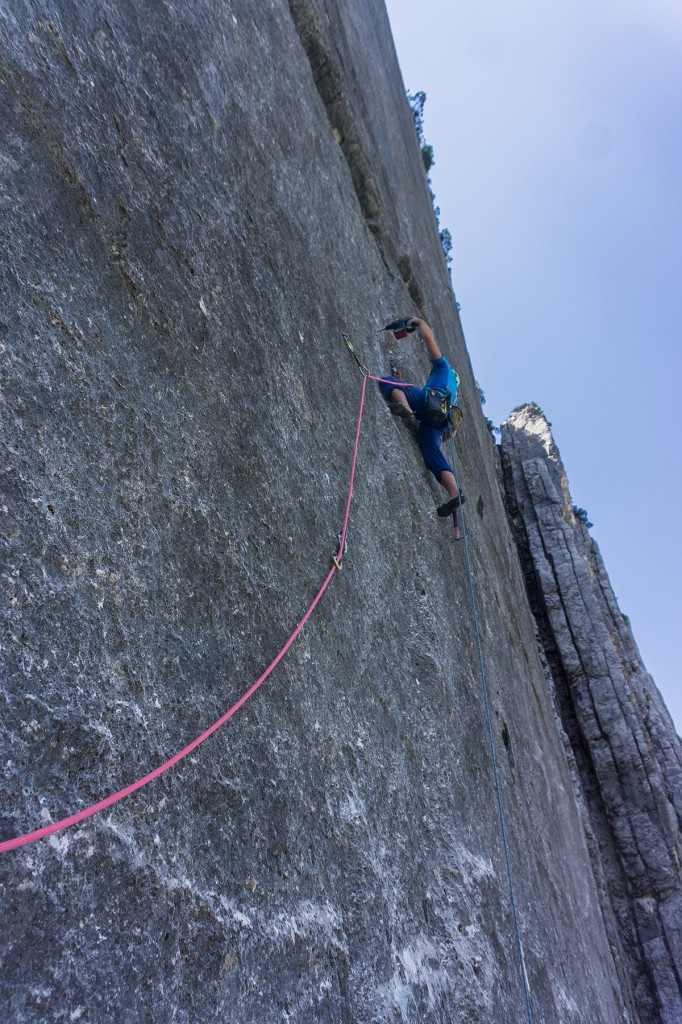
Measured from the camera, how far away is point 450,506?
4.64m

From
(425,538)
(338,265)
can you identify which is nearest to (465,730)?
(425,538)

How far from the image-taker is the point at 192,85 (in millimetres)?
2807

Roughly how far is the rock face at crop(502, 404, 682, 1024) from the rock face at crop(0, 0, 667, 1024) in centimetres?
542

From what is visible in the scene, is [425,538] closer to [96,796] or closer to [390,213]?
Result: [96,796]

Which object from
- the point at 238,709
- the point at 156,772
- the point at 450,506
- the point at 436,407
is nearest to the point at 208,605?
the point at 238,709

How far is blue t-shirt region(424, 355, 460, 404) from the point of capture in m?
5.13

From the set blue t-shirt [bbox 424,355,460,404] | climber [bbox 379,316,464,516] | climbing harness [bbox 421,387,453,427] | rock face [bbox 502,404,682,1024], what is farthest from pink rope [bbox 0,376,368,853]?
rock face [bbox 502,404,682,1024]

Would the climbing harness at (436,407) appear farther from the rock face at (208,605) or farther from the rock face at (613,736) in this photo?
the rock face at (613,736)

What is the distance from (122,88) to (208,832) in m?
2.41

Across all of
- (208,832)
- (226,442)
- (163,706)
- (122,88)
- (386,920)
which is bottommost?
(386,920)

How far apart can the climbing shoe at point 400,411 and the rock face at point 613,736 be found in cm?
711

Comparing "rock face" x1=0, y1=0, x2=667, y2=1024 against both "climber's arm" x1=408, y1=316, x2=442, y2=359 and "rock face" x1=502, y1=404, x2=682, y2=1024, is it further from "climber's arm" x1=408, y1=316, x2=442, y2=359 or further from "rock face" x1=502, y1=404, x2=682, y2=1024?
"rock face" x1=502, y1=404, x2=682, y2=1024

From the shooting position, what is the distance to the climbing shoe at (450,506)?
182 inches

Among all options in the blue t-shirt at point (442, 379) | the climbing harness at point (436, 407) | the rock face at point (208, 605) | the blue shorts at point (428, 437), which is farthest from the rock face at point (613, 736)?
the climbing harness at point (436, 407)
